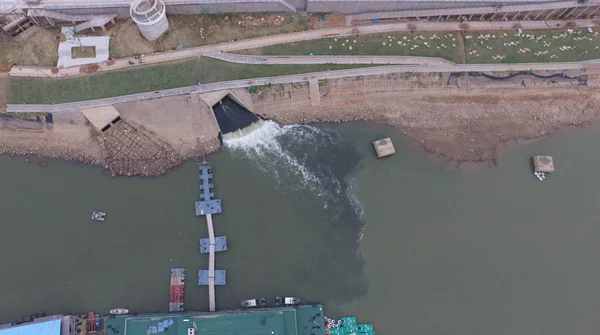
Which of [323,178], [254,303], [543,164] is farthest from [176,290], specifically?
[543,164]

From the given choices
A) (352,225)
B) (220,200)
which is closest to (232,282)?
(220,200)

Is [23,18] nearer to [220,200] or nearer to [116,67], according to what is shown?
[116,67]

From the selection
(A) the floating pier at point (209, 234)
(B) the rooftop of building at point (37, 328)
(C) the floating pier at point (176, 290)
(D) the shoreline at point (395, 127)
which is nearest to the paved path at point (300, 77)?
(D) the shoreline at point (395, 127)

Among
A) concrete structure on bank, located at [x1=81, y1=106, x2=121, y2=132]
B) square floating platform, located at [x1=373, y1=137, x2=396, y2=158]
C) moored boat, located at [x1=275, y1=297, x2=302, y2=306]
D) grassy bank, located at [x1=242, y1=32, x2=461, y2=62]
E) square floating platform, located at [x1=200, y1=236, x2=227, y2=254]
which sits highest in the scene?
grassy bank, located at [x1=242, y1=32, x2=461, y2=62]

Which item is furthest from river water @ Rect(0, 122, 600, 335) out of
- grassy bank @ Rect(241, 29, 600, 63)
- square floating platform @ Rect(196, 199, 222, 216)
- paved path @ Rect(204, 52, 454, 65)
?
grassy bank @ Rect(241, 29, 600, 63)

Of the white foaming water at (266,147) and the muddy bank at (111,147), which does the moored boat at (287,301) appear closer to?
the white foaming water at (266,147)

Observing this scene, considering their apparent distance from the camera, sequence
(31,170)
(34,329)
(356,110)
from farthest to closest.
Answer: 1. (356,110)
2. (31,170)
3. (34,329)

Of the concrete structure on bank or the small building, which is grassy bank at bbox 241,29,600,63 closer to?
the small building
